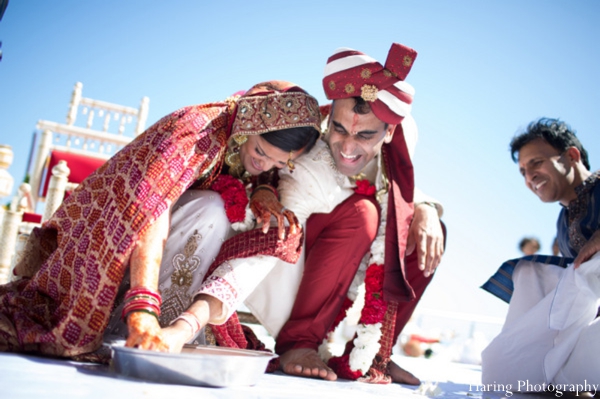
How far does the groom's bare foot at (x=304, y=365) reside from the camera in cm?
219

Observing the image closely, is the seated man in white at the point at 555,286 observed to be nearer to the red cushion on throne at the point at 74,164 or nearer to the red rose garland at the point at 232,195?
the red rose garland at the point at 232,195

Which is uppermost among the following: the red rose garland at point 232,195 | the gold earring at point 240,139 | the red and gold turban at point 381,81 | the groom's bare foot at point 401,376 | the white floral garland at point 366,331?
the red and gold turban at point 381,81

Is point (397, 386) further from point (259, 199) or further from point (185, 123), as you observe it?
point (185, 123)

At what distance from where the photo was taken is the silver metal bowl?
1.45 m

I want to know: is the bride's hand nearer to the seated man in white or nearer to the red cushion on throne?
the seated man in white

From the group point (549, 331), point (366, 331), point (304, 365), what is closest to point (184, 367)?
point (304, 365)

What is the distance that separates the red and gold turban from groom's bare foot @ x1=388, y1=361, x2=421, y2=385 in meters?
1.15

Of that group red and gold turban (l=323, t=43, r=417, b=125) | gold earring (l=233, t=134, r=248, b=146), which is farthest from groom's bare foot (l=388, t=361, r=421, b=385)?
gold earring (l=233, t=134, r=248, b=146)

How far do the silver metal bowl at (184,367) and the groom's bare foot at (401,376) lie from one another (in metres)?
1.16

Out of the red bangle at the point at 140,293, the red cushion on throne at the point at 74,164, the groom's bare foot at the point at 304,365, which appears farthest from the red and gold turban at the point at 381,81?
the red cushion on throne at the point at 74,164

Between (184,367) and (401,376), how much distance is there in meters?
1.36

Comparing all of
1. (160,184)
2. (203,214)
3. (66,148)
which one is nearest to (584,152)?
(203,214)

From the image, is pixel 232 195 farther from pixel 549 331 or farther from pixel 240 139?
pixel 549 331

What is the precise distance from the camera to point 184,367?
57.6 inches
